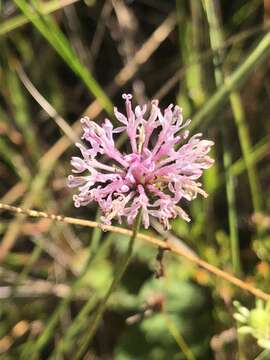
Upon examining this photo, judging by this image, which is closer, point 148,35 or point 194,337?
point 194,337

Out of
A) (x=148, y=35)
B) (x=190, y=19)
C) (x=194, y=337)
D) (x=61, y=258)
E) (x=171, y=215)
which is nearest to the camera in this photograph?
(x=171, y=215)

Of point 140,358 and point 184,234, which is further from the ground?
point 184,234

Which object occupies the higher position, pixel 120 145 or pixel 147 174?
pixel 120 145

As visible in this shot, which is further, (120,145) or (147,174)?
(120,145)

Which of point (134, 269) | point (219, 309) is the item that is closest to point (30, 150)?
point (134, 269)

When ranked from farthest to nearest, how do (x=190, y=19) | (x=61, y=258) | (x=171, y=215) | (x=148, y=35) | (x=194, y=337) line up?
(x=148, y=35) → (x=61, y=258) → (x=190, y=19) → (x=194, y=337) → (x=171, y=215)

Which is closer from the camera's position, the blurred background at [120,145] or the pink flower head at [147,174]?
the pink flower head at [147,174]

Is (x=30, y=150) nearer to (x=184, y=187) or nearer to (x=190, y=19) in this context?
(x=190, y=19)

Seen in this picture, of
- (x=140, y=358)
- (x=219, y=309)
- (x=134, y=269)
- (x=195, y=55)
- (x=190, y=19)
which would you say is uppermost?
(x=190, y=19)
